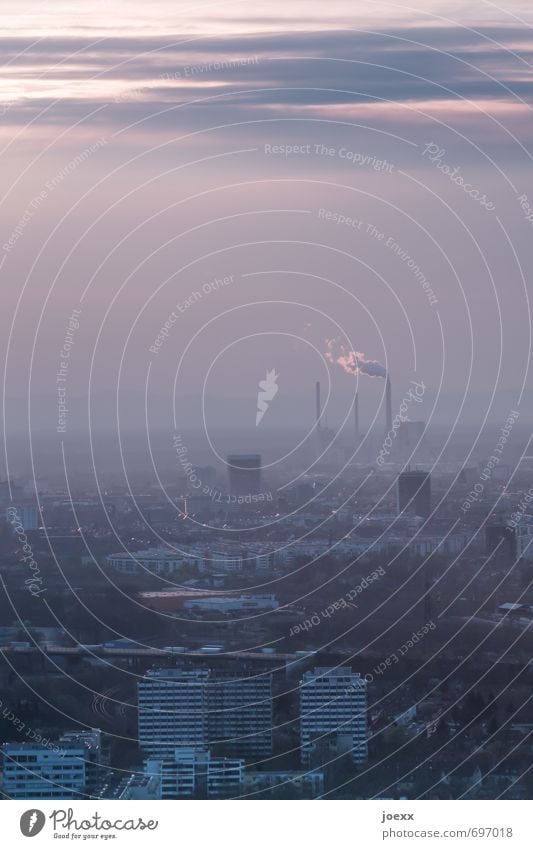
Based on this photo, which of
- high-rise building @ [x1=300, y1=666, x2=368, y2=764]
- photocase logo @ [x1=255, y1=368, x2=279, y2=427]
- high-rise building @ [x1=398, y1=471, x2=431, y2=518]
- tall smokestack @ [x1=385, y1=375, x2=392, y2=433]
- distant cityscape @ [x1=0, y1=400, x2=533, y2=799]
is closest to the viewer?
distant cityscape @ [x1=0, y1=400, x2=533, y2=799]

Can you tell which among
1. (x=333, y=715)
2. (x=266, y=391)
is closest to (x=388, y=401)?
(x=266, y=391)

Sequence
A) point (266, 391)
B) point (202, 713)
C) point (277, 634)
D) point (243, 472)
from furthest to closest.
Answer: point (243, 472) → point (266, 391) → point (277, 634) → point (202, 713)
